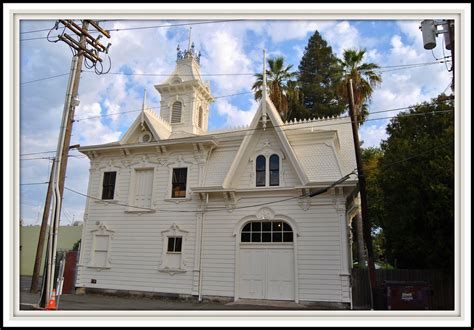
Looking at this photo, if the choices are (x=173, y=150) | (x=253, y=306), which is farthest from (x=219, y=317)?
(x=173, y=150)

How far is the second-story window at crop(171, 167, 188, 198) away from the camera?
19.5 metres

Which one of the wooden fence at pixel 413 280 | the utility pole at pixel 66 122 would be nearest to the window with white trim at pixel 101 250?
the utility pole at pixel 66 122

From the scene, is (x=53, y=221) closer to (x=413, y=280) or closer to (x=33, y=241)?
(x=413, y=280)

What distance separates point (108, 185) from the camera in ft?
69.4

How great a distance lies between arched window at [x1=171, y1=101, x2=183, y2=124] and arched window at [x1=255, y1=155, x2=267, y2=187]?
1032cm

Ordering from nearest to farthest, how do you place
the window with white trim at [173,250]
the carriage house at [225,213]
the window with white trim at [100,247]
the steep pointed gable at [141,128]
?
the carriage house at [225,213], the window with white trim at [173,250], the window with white trim at [100,247], the steep pointed gable at [141,128]

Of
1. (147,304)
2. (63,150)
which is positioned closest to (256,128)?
(63,150)

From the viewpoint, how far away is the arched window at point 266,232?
56.4ft

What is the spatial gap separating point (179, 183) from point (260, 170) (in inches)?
178

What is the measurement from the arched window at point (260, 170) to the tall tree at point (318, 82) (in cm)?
1698

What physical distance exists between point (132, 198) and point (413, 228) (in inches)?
549

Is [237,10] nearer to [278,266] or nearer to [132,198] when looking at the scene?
[278,266]

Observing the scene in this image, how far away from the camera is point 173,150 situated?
20234mm

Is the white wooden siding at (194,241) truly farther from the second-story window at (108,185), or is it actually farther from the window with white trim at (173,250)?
the second-story window at (108,185)
